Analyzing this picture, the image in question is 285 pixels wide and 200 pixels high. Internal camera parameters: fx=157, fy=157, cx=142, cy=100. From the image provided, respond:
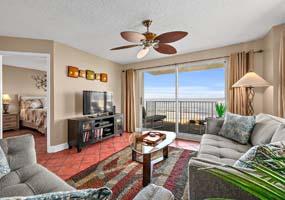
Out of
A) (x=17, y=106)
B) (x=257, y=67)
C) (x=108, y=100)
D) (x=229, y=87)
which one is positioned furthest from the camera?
(x=17, y=106)

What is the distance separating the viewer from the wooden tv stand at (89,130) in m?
3.19

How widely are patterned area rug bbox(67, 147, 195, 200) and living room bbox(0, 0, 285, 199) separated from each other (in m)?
0.01

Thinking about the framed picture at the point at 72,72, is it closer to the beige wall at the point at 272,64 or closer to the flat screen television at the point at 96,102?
the flat screen television at the point at 96,102

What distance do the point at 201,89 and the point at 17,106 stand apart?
253 inches

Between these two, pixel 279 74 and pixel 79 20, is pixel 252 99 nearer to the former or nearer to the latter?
pixel 279 74

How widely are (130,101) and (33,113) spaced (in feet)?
10.3

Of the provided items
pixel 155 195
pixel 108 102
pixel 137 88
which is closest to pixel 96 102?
pixel 108 102

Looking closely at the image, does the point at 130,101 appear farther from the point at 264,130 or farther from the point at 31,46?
the point at 264,130

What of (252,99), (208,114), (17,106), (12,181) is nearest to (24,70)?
(17,106)

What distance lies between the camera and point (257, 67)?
321 centimetres

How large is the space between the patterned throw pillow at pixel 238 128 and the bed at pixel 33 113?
14.7 ft

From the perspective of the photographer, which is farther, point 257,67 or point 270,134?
point 257,67

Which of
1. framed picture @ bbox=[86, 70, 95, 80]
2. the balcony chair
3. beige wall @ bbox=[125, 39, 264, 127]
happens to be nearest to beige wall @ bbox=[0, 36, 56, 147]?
framed picture @ bbox=[86, 70, 95, 80]

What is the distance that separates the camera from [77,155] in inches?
117
